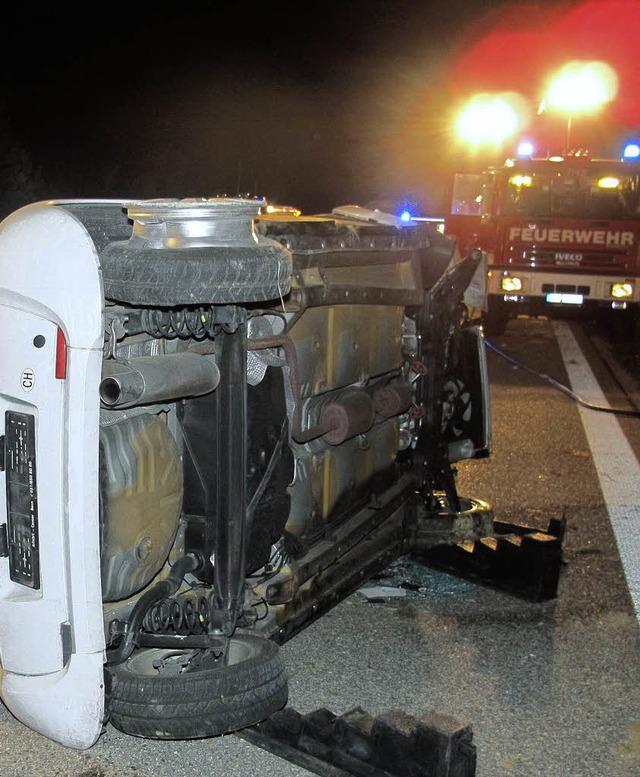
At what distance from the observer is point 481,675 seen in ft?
13.7

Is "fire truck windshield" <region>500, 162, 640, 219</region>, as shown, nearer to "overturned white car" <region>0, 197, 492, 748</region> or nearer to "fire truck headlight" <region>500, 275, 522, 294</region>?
"fire truck headlight" <region>500, 275, 522, 294</region>

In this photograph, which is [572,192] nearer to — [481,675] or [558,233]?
[558,233]

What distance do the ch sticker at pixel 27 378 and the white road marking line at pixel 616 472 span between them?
2.97 m

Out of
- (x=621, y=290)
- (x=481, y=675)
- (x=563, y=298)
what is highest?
(x=621, y=290)

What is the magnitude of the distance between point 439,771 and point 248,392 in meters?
1.37

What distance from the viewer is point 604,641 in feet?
14.8

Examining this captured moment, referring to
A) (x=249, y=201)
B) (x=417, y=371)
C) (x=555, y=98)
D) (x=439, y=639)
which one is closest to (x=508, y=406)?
(x=417, y=371)

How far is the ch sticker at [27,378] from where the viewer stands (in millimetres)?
3037

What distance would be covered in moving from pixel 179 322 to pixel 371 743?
140cm

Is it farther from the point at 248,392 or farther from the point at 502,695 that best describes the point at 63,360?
the point at 502,695

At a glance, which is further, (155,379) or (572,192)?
(572,192)

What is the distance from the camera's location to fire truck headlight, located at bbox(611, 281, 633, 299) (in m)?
13.6

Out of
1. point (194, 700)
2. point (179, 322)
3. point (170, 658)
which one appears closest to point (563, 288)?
point (170, 658)

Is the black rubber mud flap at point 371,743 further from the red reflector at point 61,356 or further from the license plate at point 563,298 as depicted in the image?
the license plate at point 563,298
